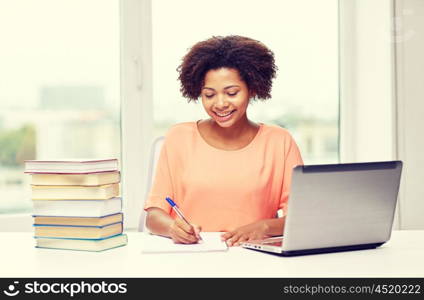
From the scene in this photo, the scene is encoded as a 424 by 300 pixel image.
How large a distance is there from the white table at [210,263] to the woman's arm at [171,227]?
11 centimetres

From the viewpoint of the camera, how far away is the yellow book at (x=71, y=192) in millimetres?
1582

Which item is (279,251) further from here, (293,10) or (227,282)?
(293,10)

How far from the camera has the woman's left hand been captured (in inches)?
64.3

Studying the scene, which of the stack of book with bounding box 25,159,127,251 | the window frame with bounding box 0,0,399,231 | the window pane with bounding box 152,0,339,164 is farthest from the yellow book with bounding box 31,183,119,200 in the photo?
the window pane with bounding box 152,0,339,164

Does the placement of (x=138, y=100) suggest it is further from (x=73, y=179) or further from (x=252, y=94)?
(x=73, y=179)

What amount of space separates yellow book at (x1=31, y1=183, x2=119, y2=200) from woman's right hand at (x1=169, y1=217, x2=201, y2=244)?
197 millimetres

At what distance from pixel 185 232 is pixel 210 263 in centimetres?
24

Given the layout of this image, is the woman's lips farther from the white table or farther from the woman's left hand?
the white table

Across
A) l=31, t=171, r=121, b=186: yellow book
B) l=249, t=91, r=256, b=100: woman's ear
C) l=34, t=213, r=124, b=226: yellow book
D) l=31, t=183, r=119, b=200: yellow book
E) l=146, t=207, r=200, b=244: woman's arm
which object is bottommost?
l=146, t=207, r=200, b=244: woman's arm

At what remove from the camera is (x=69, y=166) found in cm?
160

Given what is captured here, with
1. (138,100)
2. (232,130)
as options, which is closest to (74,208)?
(232,130)

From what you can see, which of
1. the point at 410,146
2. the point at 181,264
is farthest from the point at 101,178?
the point at 410,146

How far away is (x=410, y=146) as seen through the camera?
306 centimetres

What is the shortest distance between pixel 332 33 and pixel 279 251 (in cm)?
223
